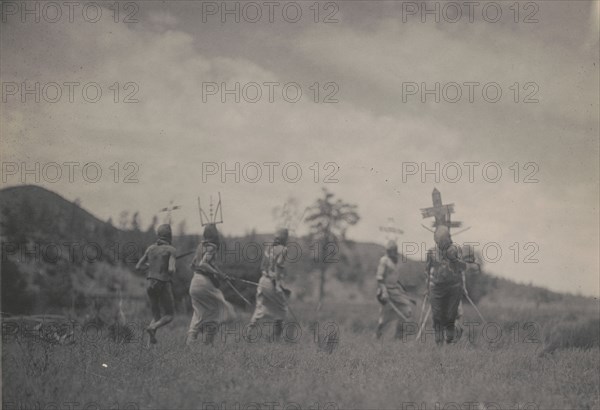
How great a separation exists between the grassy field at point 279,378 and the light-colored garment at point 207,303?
1.15m

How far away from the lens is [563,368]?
325 inches

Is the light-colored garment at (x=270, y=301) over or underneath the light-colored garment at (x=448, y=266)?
underneath

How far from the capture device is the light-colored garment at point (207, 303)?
406 inches

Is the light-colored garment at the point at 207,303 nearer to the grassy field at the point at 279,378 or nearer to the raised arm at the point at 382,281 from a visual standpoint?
the grassy field at the point at 279,378

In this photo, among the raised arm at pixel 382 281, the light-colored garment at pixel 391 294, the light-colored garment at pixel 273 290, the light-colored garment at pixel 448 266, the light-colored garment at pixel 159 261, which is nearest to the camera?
the light-colored garment at pixel 159 261

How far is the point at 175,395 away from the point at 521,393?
403 cm

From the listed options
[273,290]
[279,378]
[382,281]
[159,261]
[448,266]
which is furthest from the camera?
[382,281]

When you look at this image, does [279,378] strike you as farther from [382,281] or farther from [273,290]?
[382,281]

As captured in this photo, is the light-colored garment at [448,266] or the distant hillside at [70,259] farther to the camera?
the distant hillside at [70,259]

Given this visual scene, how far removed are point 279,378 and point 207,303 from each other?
150 inches

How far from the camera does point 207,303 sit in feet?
34.2

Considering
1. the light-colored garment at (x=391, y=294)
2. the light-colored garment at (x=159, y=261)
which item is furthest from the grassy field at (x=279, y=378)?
the light-colored garment at (x=391, y=294)

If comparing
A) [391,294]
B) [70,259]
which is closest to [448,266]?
[391,294]

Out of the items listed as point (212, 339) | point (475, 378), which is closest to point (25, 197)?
point (212, 339)
